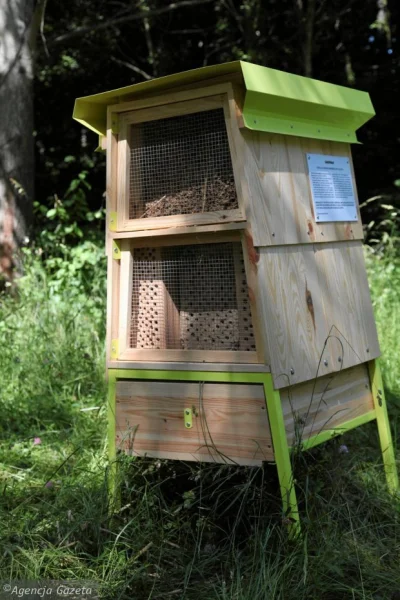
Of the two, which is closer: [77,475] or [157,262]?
[157,262]

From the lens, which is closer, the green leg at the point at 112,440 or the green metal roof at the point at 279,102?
the green metal roof at the point at 279,102

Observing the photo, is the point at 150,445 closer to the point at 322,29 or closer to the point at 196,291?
the point at 196,291

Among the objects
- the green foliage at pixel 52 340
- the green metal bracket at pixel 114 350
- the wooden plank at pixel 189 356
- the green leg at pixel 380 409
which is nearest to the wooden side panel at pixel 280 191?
the wooden plank at pixel 189 356

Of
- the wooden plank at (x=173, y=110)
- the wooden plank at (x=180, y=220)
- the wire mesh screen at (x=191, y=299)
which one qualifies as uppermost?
the wooden plank at (x=173, y=110)

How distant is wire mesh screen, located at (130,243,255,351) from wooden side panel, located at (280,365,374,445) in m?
0.30

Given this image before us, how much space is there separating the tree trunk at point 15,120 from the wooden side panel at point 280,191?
11.7ft

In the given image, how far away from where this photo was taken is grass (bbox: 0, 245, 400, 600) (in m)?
2.40

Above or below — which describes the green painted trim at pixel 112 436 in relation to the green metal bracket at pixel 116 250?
below

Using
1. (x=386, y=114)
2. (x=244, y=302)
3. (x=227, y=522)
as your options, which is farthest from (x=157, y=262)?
(x=386, y=114)

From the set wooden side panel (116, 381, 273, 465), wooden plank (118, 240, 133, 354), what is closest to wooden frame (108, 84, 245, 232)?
wooden plank (118, 240, 133, 354)

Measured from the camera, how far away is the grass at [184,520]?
2.40 meters

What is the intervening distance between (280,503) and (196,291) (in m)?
0.91

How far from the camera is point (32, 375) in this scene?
177 inches

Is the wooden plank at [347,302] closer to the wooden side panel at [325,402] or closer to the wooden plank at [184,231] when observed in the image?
the wooden side panel at [325,402]
